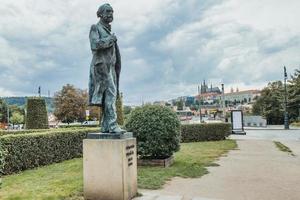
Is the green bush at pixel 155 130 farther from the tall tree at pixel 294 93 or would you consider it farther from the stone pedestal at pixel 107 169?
the tall tree at pixel 294 93

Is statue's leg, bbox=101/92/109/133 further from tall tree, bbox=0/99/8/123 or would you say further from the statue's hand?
tall tree, bbox=0/99/8/123

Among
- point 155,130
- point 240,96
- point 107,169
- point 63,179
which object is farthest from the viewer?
point 240,96

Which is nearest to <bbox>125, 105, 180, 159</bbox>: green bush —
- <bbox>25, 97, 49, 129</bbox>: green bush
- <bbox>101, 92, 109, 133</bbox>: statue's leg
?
<bbox>101, 92, 109, 133</bbox>: statue's leg

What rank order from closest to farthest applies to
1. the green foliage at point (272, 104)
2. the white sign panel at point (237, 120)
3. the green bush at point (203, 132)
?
1. the green bush at point (203, 132)
2. the white sign panel at point (237, 120)
3. the green foliage at point (272, 104)

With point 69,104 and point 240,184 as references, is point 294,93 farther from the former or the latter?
point 240,184

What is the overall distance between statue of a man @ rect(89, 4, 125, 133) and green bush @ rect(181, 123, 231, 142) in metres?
15.1

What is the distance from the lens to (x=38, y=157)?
11.5 meters

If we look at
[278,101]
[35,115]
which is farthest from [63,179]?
[278,101]

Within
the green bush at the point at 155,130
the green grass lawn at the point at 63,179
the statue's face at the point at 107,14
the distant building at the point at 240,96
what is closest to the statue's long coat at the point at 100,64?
the statue's face at the point at 107,14

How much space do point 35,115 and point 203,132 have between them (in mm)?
9827

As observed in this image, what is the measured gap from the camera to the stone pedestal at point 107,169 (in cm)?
622

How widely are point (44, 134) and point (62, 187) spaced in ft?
15.7

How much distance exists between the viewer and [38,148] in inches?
453

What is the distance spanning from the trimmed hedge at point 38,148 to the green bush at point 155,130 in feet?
9.34
